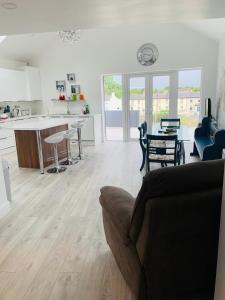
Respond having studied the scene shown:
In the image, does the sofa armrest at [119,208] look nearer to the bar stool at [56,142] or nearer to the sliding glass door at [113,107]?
the bar stool at [56,142]

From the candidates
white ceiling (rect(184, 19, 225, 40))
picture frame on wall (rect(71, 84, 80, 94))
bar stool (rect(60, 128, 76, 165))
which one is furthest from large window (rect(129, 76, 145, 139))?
bar stool (rect(60, 128, 76, 165))

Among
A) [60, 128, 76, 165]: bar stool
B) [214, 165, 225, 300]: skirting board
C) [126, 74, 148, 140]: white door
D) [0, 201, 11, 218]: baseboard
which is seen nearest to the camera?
[214, 165, 225, 300]: skirting board

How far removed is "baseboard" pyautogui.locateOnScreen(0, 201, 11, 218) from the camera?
2921 millimetres

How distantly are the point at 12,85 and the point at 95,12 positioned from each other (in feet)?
17.1

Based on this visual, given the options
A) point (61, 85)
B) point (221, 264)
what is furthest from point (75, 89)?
point (221, 264)

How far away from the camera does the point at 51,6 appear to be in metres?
2.22

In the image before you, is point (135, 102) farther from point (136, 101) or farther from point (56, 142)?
point (56, 142)

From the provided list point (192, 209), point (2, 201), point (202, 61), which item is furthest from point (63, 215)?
point (202, 61)

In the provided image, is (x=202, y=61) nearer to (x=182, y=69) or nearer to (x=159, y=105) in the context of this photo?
(x=182, y=69)

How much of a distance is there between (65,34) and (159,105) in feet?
11.6

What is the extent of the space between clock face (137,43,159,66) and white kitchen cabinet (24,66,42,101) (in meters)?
3.36

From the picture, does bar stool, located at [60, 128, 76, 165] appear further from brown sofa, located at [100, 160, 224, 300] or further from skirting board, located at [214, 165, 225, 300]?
skirting board, located at [214, 165, 225, 300]

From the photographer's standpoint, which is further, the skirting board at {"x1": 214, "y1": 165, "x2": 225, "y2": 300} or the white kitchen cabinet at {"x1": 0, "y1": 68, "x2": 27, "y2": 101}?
the white kitchen cabinet at {"x1": 0, "y1": 68, "x2": 27, "y2": 101}

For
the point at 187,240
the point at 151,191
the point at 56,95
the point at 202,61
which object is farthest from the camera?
the point at 56,95
